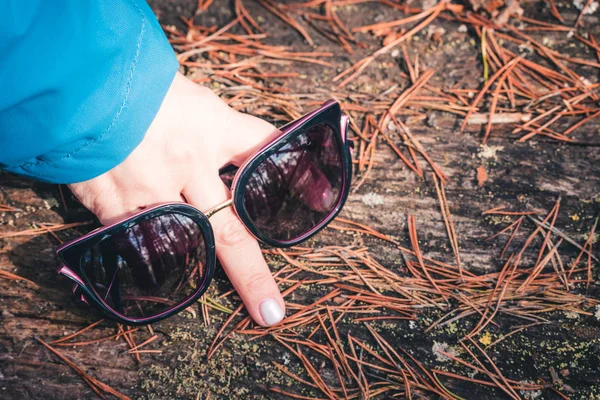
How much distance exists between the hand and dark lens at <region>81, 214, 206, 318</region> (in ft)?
0.40

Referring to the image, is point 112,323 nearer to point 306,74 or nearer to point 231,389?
point 231,389

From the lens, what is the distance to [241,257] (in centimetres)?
174

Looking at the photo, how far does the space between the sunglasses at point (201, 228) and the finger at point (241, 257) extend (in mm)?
54

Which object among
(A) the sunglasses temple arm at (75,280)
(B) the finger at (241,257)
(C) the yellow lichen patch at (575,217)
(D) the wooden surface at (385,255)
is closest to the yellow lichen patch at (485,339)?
(D) the wooden surface at (385,255)

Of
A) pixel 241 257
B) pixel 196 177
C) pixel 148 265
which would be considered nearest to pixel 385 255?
pixel 241 257

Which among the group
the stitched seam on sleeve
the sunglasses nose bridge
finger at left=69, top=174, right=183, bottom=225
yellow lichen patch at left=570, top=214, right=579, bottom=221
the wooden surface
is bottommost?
yellow lichen patch at left=570, top=214, right=579, bottom=221

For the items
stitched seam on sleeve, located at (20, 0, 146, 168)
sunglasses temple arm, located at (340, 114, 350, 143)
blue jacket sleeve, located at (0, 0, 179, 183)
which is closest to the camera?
blue jacket sleeve, located at (0, 0, 179, 183)

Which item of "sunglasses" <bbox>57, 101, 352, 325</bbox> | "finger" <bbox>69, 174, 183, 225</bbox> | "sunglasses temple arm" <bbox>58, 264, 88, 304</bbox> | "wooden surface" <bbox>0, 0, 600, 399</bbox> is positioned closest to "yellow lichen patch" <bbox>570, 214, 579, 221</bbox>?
"wooden surface" <bbox>0, 0, 600, 399</bbox>

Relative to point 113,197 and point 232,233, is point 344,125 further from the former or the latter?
point 113,197

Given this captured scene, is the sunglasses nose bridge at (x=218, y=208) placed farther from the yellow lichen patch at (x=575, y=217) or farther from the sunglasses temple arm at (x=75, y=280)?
the yellow lichen patch at (x=575, y=217)

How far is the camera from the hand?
171 centimetres

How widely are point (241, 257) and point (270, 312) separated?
0.78 feet

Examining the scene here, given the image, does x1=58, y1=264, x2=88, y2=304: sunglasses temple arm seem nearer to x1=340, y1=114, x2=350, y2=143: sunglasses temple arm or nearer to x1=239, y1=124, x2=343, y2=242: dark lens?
x1=239, y1=124, x2=343, y2=242: dark lens

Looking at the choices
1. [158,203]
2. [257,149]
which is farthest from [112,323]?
[257,149]
